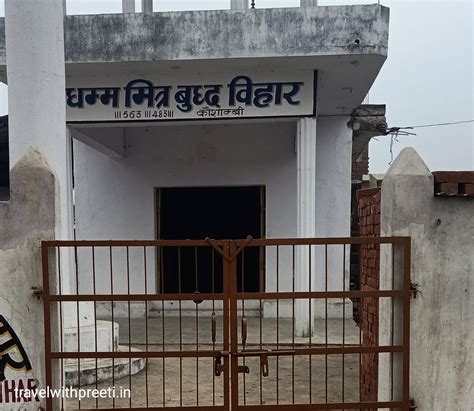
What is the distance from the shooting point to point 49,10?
423cm

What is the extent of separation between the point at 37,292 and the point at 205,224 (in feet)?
19.7

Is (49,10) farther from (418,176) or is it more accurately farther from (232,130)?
(232,130)

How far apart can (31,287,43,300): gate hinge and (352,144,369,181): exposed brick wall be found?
10838 mm

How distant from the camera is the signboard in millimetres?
6668

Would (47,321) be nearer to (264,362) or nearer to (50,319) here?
(50,319)

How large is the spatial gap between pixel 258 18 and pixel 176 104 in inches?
64.1

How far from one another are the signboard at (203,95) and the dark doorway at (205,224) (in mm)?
2491

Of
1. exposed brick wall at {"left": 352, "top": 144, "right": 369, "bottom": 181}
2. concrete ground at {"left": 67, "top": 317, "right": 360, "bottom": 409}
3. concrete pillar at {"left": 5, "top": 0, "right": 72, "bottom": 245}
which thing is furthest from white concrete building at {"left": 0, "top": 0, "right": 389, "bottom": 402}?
exposed brick wall at {"left": 352, "top": 144, "right": 369, "bottom": 181}

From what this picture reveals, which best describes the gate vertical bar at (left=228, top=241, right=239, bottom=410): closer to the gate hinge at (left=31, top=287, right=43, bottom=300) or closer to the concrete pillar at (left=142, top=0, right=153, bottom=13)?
the gate hinge at (left=31, top=287, right=43, bottom=300)

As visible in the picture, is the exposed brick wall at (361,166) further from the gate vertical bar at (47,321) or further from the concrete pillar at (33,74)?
the gate vertical bar at (47,321)

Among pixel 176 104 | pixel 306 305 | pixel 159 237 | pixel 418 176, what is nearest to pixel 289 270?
pixel 306 305

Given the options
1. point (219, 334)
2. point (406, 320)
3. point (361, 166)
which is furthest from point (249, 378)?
A: point (361, 166)

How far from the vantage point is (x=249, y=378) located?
5398mm

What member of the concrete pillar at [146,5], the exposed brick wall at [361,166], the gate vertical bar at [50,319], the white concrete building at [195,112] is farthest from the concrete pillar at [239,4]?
the exposed brick wall at [361,166]
